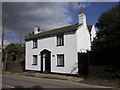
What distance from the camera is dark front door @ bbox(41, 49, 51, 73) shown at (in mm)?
28766

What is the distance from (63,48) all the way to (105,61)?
18.6ft

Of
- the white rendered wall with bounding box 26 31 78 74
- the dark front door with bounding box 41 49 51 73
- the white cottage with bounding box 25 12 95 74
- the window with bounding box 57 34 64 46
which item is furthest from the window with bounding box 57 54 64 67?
the dark front door with bounding box 41 49 51 73

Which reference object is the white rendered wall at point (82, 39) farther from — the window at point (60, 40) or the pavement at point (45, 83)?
the pavement at point (45, 83)

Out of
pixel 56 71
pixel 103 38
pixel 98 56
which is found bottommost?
pixel 56 71

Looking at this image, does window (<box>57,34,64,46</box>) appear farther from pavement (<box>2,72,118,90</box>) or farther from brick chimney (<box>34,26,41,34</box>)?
brick chimney (<box>34,26,41,34</box>)

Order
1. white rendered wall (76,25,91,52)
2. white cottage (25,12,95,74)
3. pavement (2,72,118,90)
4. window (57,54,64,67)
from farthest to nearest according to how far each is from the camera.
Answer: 1. window (57,54,64,67)
2. white rendered wall (76,25,91,52)
3. white cottage (25,12,95,74)
4. pavement (2,72,118,90)

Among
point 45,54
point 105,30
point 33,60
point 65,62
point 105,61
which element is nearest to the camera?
point 105,30

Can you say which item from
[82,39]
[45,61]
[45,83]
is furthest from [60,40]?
[45,83]

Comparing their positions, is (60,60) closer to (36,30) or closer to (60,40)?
(60,40)

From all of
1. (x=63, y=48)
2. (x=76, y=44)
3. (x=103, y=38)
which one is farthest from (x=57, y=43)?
(x=103, y=38)

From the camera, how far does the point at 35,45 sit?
31734mm

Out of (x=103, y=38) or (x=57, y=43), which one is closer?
(x=103, y=38)

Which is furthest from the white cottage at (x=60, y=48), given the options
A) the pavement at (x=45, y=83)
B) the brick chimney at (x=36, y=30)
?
the pavement at (x=45, y=83)

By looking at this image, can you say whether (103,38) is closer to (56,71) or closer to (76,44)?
(76,44)
